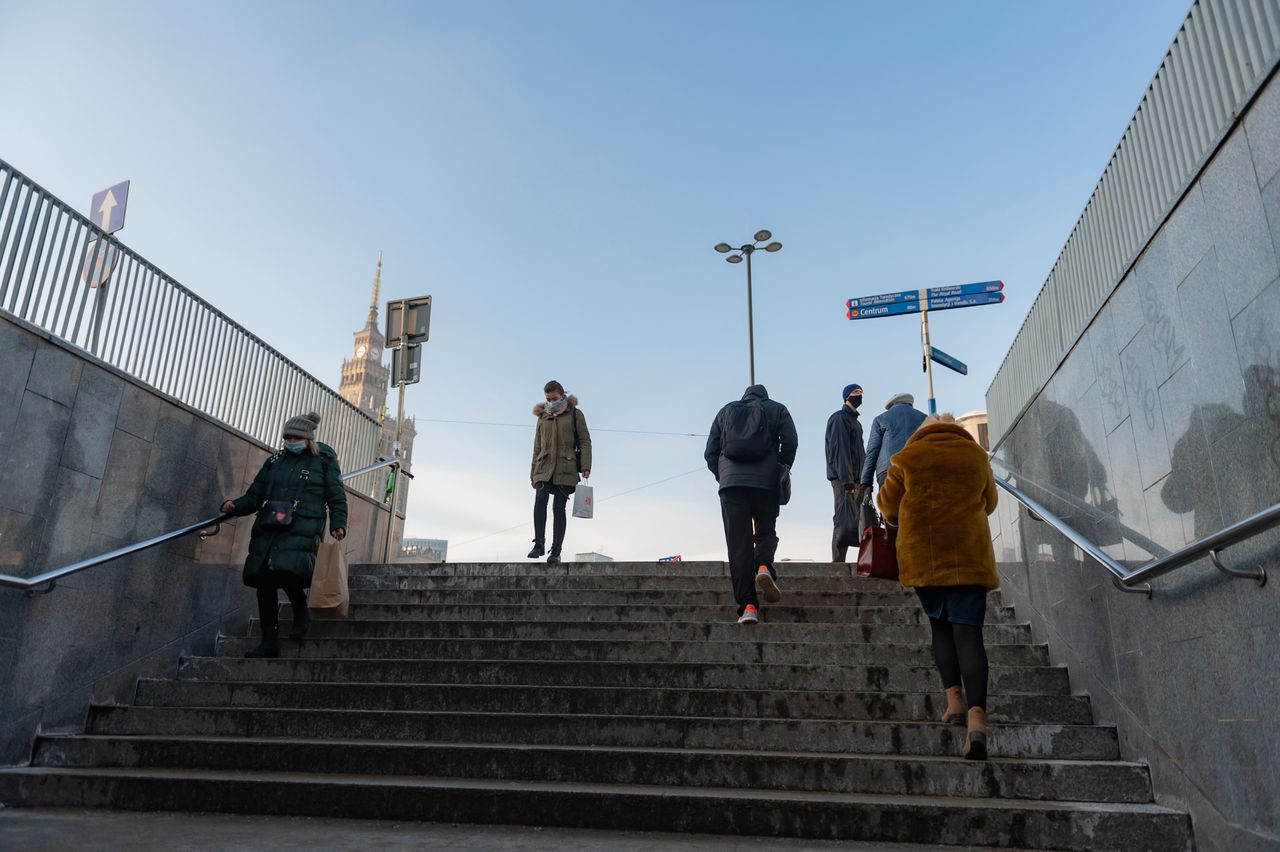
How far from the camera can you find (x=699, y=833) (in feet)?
11.7

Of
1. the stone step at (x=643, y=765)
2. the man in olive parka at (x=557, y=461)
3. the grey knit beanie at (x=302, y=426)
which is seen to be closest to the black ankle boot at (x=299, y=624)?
the grey knit beanie at (x=302, y=426)

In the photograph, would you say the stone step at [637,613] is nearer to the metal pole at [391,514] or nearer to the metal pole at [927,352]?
the metal pole at [391,514]

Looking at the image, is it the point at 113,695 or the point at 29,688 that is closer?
the point at 29,688

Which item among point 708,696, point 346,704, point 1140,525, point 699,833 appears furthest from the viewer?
point 346,704

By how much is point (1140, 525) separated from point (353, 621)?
16.0 feet

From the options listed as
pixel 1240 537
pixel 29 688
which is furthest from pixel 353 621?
pixel 1240 537

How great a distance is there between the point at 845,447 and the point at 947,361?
4.76 m

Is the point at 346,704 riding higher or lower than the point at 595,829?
higher

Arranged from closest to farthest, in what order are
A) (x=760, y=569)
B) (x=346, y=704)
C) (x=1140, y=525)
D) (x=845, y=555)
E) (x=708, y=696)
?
(x=1140, y=525) < (x=708, y=696) < (x=346, y=704) < (x=760, y=569) < (x=845, y=555)

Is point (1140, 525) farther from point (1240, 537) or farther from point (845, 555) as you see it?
point (845, 555)

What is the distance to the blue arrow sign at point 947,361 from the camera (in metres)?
12.4

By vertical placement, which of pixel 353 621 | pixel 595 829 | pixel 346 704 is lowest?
pixel 595 829

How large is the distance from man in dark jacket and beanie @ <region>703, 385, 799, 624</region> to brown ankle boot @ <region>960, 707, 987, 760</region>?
2138mm

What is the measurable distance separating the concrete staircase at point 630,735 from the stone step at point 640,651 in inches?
0.5
